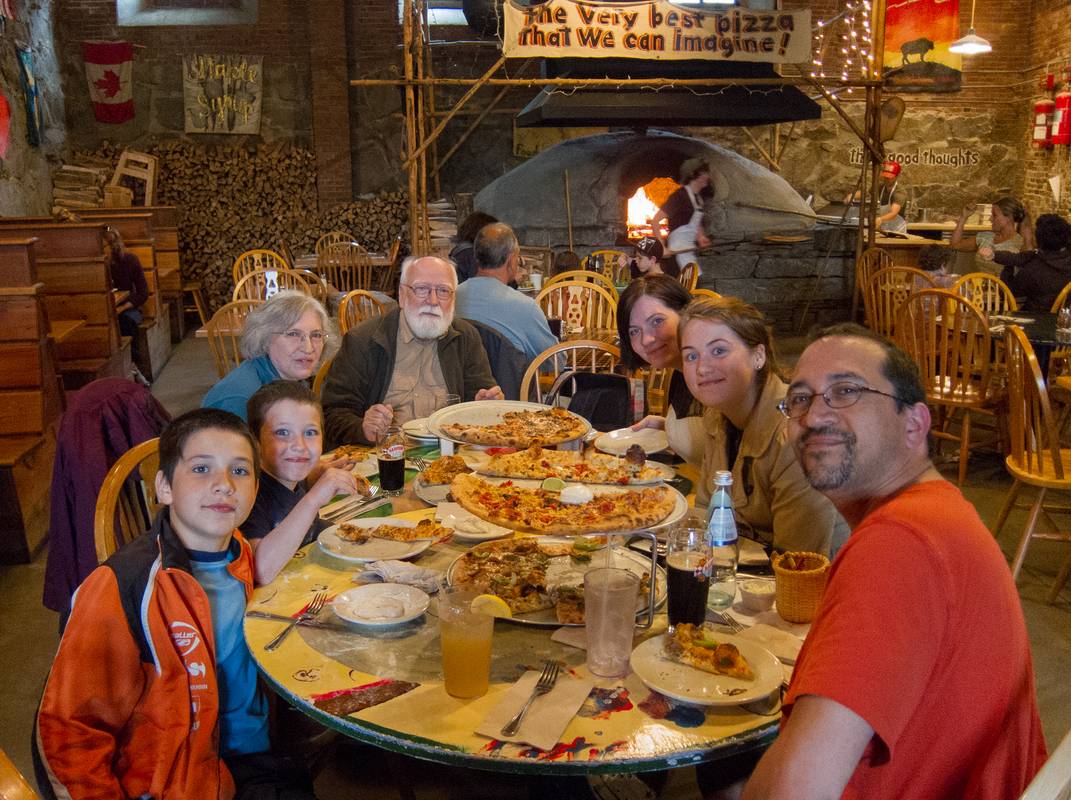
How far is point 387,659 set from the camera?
155 cm

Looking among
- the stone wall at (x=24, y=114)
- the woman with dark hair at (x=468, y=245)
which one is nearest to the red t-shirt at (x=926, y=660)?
the woman with dark hair at (x=468, y=245)

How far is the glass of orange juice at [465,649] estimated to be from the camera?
4.68 ft

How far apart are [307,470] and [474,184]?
8.19 metres

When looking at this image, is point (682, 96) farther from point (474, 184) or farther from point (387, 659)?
point (387, 659)

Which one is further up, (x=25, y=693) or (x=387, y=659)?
(x=387, y=659)

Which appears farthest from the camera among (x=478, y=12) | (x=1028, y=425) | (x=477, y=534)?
(x=478, y=12)

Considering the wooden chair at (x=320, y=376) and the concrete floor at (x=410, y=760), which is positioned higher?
the wooden chair at (x=320, y=376)

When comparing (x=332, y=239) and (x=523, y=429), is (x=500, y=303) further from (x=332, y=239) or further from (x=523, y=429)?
(x=332, y=239)

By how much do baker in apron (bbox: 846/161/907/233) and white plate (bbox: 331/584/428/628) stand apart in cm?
841

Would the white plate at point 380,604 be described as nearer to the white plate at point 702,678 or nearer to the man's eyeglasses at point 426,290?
the white plate at point 702,678

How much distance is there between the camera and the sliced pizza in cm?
147

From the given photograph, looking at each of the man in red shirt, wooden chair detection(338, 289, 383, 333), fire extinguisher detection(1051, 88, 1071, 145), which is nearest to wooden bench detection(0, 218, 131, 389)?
wooden chair detection(338, 289, 383, 333)

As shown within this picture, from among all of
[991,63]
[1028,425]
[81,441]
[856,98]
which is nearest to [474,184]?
[856,98]

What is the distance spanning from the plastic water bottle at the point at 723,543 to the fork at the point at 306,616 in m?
0.71
